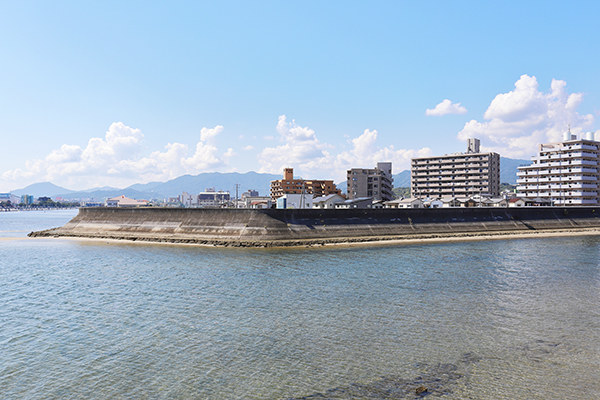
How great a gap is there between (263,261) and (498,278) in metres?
22.9

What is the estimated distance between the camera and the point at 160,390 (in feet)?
41.9

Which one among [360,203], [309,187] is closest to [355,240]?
[360,203]

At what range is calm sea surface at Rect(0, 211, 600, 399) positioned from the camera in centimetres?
1312

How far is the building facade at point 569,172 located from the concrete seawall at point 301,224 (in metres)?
A: 32.8

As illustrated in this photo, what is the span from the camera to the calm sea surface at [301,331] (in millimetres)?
13125

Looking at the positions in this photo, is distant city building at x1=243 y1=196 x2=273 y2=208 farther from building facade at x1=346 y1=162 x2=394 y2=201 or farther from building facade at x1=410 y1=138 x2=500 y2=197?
building facade at x1=410 y1=138 x2=500 y2=197

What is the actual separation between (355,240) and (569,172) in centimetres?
9304

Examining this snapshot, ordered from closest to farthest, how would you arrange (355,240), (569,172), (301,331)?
(301,331), (355,240), (569,172)

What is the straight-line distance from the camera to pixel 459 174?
456 feet

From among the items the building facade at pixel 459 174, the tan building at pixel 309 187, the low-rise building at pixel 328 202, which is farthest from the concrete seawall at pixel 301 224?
the tan building at pixel 309 187

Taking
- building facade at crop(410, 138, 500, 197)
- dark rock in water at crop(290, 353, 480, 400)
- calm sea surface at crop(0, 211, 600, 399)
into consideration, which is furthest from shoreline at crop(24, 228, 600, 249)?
building facade at crop(410, 138, 500, 197)

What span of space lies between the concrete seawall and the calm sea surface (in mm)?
18680

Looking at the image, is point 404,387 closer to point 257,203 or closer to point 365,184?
point 257,203

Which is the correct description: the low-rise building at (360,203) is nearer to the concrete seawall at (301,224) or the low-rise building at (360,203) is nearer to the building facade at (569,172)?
the concrete seawall at (301,224)
